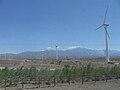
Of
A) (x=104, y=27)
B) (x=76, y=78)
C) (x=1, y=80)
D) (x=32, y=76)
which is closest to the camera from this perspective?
(x=1, y=80)

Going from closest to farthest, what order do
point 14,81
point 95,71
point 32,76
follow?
point 14,81 < point 32,76 < point 95,71

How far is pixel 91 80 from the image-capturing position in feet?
112

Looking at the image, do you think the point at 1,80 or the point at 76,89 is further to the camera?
the point at 1,80

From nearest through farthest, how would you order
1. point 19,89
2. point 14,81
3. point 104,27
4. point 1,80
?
point 19,89
point 1,80
point 14,81
point 104,27

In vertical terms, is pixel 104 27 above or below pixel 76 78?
above

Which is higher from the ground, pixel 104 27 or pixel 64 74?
pixel 104 27

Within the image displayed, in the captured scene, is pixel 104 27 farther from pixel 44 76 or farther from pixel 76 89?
pixel 76 89

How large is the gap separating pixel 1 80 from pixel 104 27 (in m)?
56.2

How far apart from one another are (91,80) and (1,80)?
12.4m

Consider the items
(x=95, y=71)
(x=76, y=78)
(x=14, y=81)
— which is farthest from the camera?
(x=95, y=71)

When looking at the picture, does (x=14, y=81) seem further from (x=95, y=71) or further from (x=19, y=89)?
(x=95, y=71)

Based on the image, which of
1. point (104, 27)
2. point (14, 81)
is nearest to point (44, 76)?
point (14, 81)

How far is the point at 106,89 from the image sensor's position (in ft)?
79.3

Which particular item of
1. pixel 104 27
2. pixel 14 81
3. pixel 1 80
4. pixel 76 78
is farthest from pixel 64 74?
pixel 104 27
